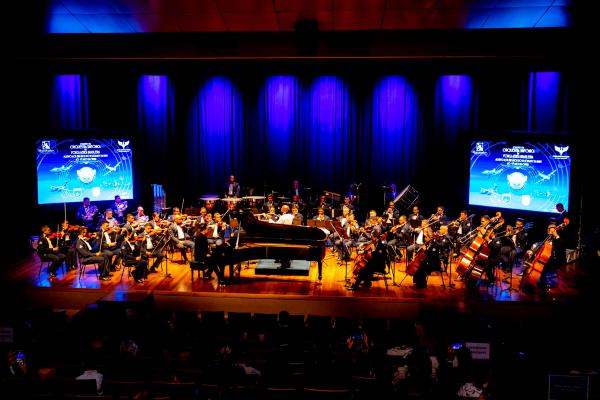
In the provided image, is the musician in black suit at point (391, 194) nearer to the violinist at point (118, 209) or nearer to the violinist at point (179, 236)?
the violinist at point (179, 236)

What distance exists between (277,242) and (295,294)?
3.61 feet

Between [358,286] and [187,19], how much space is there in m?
6.19

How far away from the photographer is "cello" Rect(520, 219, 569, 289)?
33.7 feet

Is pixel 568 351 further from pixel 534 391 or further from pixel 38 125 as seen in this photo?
pixel 38 125

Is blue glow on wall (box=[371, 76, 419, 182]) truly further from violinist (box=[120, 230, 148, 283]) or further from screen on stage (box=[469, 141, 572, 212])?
violinist (box=[120, 230, 148, 283])

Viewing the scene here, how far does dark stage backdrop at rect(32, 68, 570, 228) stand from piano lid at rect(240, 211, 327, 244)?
5.70 meters

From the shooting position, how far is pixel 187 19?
7422 millimetres

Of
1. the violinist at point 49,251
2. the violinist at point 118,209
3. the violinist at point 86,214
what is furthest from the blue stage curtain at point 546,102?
the violinist at point 49,251

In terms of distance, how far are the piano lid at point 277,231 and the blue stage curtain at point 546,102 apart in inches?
315

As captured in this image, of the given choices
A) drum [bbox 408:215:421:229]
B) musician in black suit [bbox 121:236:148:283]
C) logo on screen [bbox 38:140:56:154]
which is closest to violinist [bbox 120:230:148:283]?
musician in black suit [bbox 121:236:148:283]

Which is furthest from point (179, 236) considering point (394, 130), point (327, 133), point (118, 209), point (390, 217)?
point (394, 130)

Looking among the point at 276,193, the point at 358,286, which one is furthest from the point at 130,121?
the point at 358,286

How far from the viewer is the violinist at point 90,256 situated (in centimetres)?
1157

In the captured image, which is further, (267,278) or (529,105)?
(529,105)
